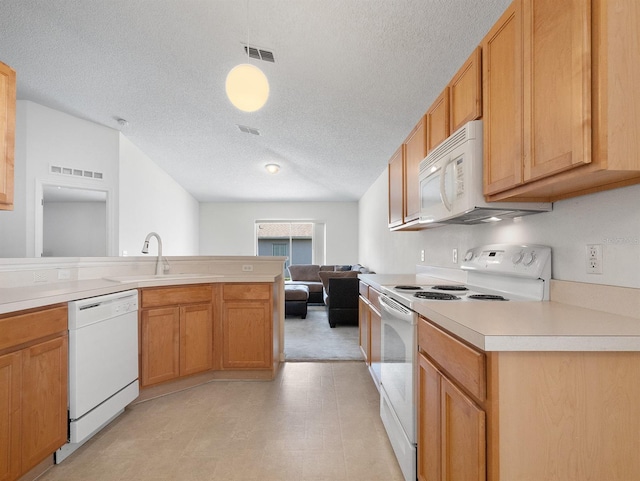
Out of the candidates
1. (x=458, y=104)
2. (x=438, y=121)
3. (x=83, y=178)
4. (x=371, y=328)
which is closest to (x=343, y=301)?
(x=371, y=328)

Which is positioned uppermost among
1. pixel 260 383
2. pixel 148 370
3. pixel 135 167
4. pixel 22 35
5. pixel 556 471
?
pixel 22 35

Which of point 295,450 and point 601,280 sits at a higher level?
point 601,280

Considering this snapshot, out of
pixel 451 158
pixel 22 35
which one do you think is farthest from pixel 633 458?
pixel 22 35

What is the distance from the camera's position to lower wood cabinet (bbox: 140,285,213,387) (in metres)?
2.53

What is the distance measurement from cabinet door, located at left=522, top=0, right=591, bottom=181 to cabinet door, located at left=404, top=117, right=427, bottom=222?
3.79ft

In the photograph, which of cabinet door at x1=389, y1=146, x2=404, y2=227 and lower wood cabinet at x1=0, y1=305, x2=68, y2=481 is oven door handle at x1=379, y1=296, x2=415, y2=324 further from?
lower wood cabinet at x1=0, y1=305, x2=68, y2=481

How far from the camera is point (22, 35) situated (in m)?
3.01

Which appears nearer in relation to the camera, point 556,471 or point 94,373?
point 556,471

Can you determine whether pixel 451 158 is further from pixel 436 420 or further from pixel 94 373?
pixel 94 373

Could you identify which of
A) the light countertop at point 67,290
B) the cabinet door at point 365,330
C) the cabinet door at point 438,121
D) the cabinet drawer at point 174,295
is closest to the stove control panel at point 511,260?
the cabinet door at point 438,121

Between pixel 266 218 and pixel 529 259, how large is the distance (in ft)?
24.5

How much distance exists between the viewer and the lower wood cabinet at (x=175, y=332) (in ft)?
8.29

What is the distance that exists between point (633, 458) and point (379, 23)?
2526 millimetres

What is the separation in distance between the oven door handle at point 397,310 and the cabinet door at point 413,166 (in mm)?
776
